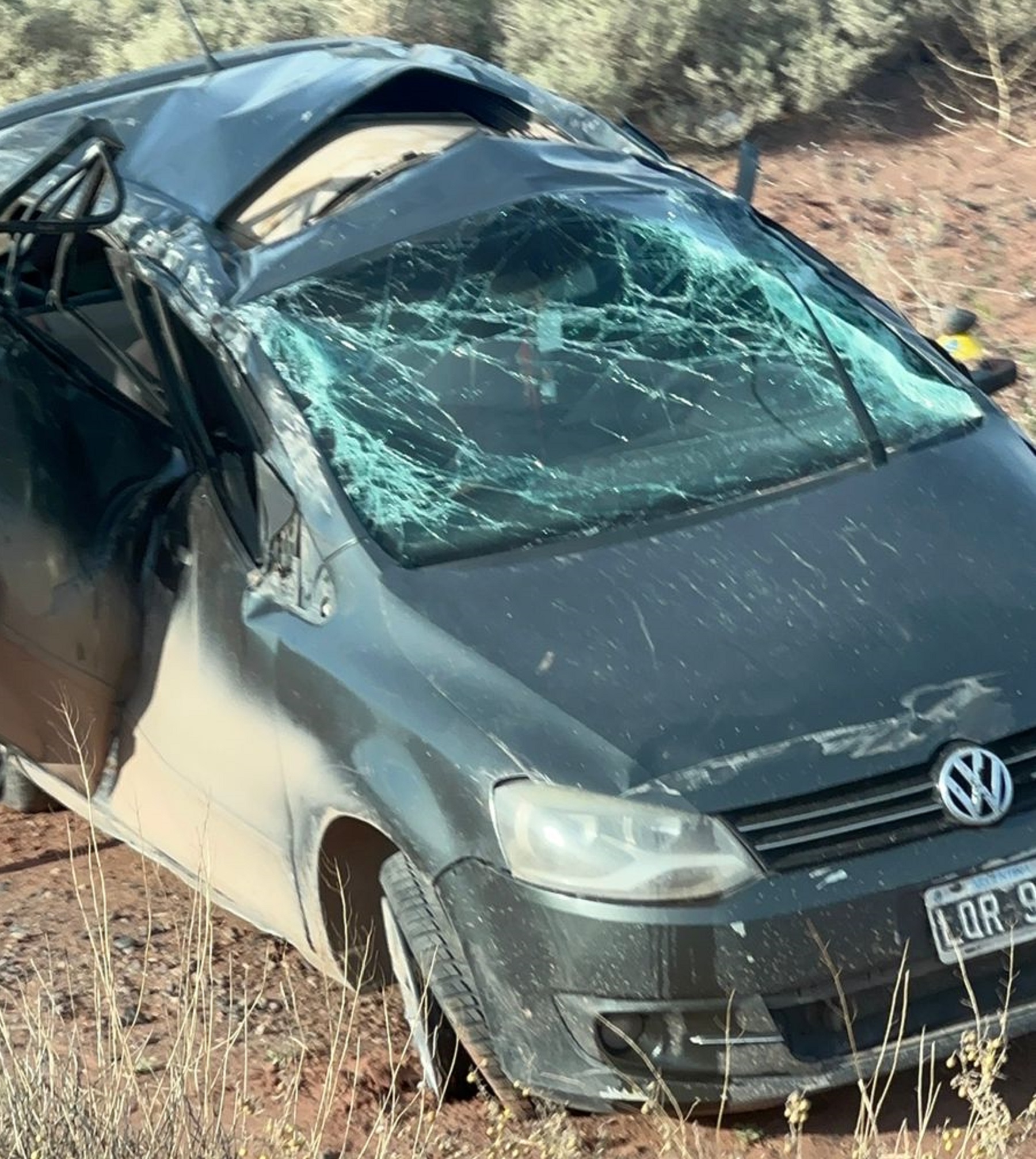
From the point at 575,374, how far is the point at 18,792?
2010 millimetres

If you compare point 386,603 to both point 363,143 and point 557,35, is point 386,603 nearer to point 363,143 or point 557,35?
point 363,143

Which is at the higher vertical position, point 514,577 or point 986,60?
point 514,577

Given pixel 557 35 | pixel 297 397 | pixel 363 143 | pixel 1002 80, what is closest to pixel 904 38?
pixel 1002 80

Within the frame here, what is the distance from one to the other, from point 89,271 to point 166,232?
2.44 feet

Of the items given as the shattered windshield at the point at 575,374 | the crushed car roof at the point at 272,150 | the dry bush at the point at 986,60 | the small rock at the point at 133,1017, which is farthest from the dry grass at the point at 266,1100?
the dry bush at the point at 986,60

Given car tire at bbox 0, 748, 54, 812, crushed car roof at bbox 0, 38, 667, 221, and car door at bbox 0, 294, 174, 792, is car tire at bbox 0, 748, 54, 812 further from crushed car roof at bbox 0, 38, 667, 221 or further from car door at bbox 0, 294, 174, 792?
crushed car roof at bbox 0, 38, 667, 221

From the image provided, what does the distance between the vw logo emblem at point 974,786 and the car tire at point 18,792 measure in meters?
2.69

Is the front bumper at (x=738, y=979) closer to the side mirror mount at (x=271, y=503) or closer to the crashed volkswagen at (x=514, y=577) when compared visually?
the crashed volkswagen at (x=514, y=577)

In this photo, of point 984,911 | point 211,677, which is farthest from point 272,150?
point 984,911

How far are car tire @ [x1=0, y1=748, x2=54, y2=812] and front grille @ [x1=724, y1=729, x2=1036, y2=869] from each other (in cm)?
248

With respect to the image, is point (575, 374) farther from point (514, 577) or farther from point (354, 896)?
point (354, 896)

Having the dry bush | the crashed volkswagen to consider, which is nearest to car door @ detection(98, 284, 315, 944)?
the crashed volkswagen

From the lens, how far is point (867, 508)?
3.75 m

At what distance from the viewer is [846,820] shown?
10.3ft
